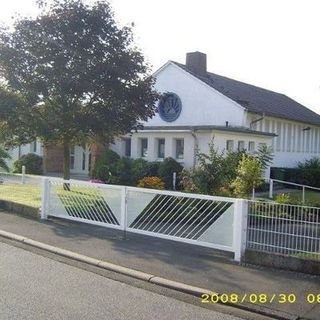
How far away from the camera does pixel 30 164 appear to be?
29.5 meters

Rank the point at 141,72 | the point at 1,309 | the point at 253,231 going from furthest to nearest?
the point at 141,72, the point at 253,231, the point at 1,309

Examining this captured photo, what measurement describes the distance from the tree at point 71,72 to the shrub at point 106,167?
7787mm

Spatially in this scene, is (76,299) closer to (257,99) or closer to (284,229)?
(284,229)

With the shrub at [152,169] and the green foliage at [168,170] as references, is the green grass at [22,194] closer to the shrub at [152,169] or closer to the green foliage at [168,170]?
the green foliage at [168,170]

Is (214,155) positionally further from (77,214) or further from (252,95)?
(252,95)

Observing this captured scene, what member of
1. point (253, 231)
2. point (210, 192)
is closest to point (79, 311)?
point (253, 231)

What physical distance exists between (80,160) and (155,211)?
23372mm

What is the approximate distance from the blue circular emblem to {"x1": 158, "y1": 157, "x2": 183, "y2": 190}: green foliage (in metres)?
6.56

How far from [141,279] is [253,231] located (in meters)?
2.06

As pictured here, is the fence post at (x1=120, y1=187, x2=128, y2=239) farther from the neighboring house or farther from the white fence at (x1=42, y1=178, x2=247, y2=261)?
the neighboring house

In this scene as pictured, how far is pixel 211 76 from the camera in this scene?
32.1 metres

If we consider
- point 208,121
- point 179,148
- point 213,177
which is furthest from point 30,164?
point 213,177

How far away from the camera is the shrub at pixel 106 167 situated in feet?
81.2

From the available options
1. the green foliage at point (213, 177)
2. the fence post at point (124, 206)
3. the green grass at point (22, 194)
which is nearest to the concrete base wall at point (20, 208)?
the green grass at point (22, 194)
